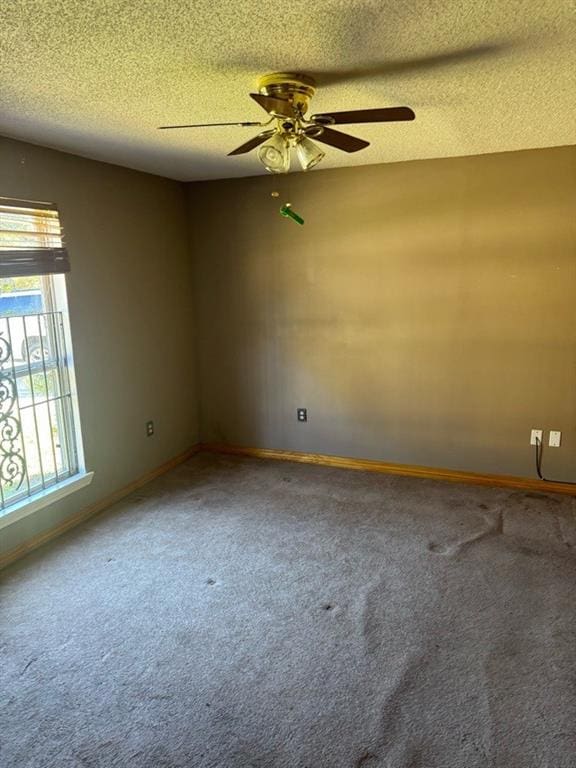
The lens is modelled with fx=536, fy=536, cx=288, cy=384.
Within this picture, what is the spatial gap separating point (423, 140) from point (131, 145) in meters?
1.61

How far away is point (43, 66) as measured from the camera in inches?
69.6

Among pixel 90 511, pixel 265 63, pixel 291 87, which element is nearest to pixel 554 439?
pixel 291 87

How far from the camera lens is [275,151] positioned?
2141 mm

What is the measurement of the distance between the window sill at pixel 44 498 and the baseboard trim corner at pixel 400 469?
1.39 m

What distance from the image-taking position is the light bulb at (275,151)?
2.12 meters

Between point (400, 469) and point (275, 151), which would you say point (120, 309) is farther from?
point (400, 469)

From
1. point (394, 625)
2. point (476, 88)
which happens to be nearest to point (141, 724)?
point (394, 625)

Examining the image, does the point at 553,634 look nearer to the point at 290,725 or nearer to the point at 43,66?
the point at 290,725

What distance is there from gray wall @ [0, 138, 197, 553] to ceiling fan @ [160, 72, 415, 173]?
4.56 ft

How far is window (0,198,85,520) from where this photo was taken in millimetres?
2854

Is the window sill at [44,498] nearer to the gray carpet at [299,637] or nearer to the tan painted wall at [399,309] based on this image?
the gray carpet at [299,637]

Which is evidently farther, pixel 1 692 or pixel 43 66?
pixel 1 692

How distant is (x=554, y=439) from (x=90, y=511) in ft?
10.1

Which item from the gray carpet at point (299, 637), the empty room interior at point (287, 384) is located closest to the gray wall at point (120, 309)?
the empty room interior at point (287, 384)
